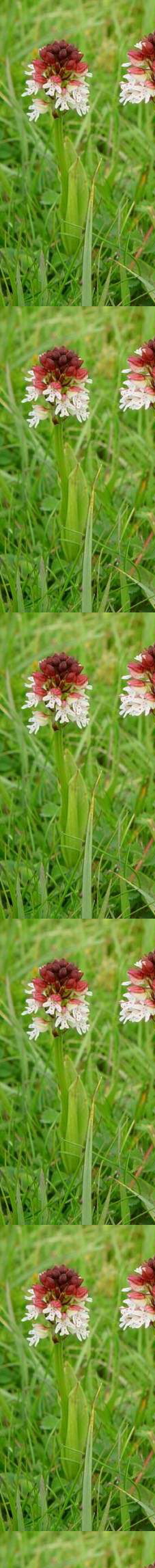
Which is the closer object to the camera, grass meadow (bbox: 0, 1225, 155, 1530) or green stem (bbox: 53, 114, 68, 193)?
grass meadow (bbox: 0, 1225, 155, 1530)

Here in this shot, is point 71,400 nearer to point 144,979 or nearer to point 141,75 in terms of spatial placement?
point 141,75

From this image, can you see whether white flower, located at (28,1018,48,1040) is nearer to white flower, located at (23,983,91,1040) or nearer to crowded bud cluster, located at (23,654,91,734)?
white flower, located at (23,983,91,1040)

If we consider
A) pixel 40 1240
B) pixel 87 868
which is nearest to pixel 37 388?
pixel 87 868

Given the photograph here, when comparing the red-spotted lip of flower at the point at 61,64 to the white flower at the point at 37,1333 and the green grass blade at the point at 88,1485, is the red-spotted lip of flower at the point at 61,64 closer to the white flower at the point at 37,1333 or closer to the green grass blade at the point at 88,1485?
the white flower at the point at 37,1333

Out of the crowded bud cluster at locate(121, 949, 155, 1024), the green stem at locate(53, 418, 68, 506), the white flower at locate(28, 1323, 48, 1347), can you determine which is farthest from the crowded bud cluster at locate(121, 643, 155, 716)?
the white flower at locate(28, 1323, 48, 1347)

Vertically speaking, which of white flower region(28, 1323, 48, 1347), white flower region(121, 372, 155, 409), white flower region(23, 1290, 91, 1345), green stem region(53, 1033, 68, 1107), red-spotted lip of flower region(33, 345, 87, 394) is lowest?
white flower region(28, 1323, 48, 1347)

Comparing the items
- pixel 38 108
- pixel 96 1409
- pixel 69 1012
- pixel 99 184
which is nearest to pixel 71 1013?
pixel 69 1012
